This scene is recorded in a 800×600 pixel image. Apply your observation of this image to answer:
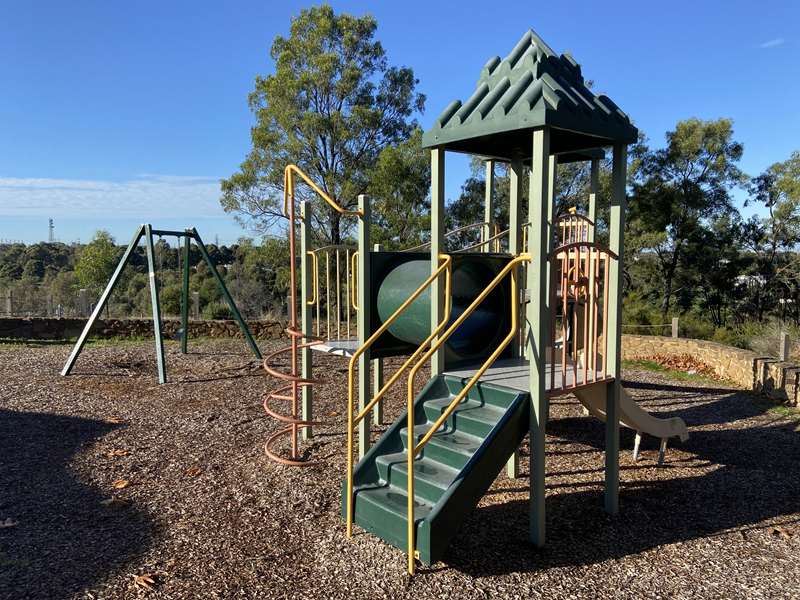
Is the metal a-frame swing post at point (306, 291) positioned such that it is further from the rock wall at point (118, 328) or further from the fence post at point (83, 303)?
the fence post at point (83, 303)

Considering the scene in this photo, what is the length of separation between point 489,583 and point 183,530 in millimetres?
2182

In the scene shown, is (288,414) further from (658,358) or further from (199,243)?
(658,358)

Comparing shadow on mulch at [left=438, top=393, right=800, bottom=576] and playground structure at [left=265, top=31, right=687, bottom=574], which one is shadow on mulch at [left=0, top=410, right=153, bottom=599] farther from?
shadow on mulch at [left=438, top=393, right=800, bottom=576]

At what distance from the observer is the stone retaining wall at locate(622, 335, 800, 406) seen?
8516mm

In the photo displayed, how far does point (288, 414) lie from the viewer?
7.48 m

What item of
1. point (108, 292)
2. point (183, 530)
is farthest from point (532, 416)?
point (108, 292)

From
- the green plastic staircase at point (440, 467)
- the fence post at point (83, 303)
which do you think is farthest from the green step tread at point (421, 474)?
the fence post at point (83, 303)

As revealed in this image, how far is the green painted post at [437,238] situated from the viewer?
4.75 metres

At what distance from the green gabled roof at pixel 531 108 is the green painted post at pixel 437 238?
0.18 m

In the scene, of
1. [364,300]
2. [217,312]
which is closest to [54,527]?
[364,300]

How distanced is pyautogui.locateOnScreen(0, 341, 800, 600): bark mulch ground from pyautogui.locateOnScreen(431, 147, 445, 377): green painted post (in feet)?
4.11

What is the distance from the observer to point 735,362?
10.2 m

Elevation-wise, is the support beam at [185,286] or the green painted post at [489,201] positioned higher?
the green painted post at [489,201]

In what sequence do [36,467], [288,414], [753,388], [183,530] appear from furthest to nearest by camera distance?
[753,388] → [288,414] → [36,467] → [183,530]
